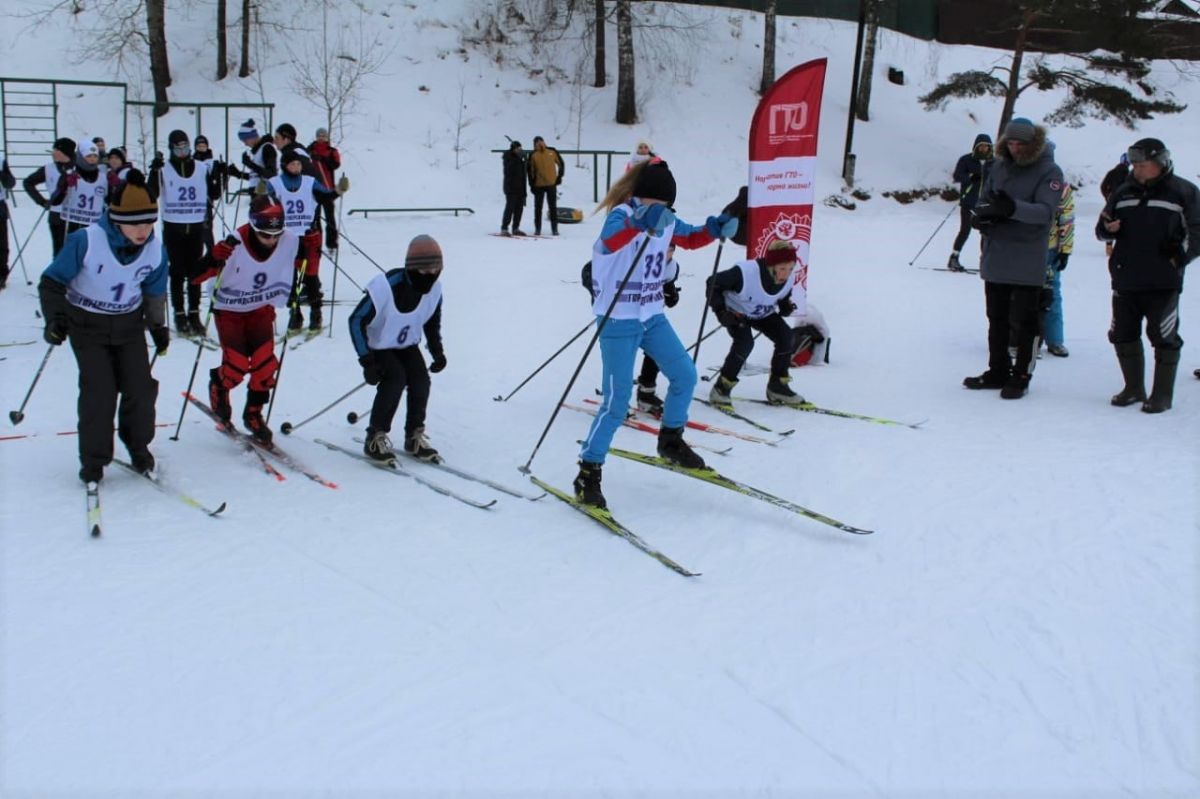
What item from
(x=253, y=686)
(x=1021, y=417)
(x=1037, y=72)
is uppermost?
(x=1037, y=72)

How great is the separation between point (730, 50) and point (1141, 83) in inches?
452

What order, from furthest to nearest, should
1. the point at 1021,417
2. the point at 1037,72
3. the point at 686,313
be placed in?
the point at 1037,72 < the point at 686,313 < the point at 1021,417

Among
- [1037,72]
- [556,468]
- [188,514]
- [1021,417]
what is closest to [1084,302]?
[1021,417]

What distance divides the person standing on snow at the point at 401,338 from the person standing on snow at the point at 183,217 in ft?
12.7

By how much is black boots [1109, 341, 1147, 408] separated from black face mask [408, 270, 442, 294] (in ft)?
15.3

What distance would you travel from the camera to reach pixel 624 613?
3.88 m

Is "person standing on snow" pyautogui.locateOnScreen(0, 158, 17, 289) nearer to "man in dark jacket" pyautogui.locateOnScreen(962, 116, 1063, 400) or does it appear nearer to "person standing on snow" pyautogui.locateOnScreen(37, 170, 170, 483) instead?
"person standing on snow" pyautogui.locateOnScreen(37, 170, 170, 483)

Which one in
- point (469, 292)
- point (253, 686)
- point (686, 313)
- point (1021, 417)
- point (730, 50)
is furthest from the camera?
point (730, 50)

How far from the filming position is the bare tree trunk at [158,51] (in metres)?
19.3

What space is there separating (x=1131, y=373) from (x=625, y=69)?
16.8 metres

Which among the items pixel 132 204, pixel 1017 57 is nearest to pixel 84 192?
pixel 132 204

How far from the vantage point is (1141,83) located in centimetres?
2636

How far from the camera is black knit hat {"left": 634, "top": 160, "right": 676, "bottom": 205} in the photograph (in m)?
4.68

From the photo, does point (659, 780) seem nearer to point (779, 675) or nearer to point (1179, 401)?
point (779, 675)
